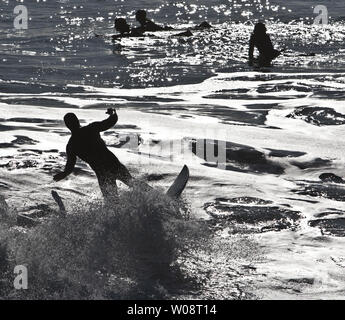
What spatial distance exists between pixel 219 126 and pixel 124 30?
62.0 feet

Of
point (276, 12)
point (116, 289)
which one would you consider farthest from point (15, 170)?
point (276, 12)

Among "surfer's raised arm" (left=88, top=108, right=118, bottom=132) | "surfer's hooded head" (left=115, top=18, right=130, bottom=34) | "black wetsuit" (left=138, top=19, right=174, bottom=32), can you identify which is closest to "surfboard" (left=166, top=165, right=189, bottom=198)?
"surfer's raised arm" (left=88, top=108, right=118, bottom=132)

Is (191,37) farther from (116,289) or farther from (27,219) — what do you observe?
(116,289)

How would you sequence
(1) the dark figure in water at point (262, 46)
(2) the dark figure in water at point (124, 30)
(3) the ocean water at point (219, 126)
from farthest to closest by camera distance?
1. (2) the dark figure in water at point (124, 30)
2. (1) the dark figure in water at point (262, 46)
3. (3) the ocean water at point (219, 126)

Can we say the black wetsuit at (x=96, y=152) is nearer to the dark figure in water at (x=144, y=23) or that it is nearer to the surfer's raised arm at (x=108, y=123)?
the surfer's raised arm at (x=108, y=123)

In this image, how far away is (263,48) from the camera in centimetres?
3381

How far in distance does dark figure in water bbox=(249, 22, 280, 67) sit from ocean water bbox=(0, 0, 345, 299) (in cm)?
49

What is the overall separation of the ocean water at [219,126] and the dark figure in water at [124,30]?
2.67 feet

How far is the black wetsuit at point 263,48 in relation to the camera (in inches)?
1323

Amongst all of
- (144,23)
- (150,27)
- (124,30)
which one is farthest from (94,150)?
(150,27)

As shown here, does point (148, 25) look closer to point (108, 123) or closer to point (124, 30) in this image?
point (124, 30)

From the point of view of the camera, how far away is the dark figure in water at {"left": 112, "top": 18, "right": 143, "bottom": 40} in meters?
40.9

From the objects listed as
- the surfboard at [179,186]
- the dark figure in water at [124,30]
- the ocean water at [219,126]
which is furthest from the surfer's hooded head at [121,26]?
the surfboard at [179,186]

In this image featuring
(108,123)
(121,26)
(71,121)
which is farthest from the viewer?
(121,26)
